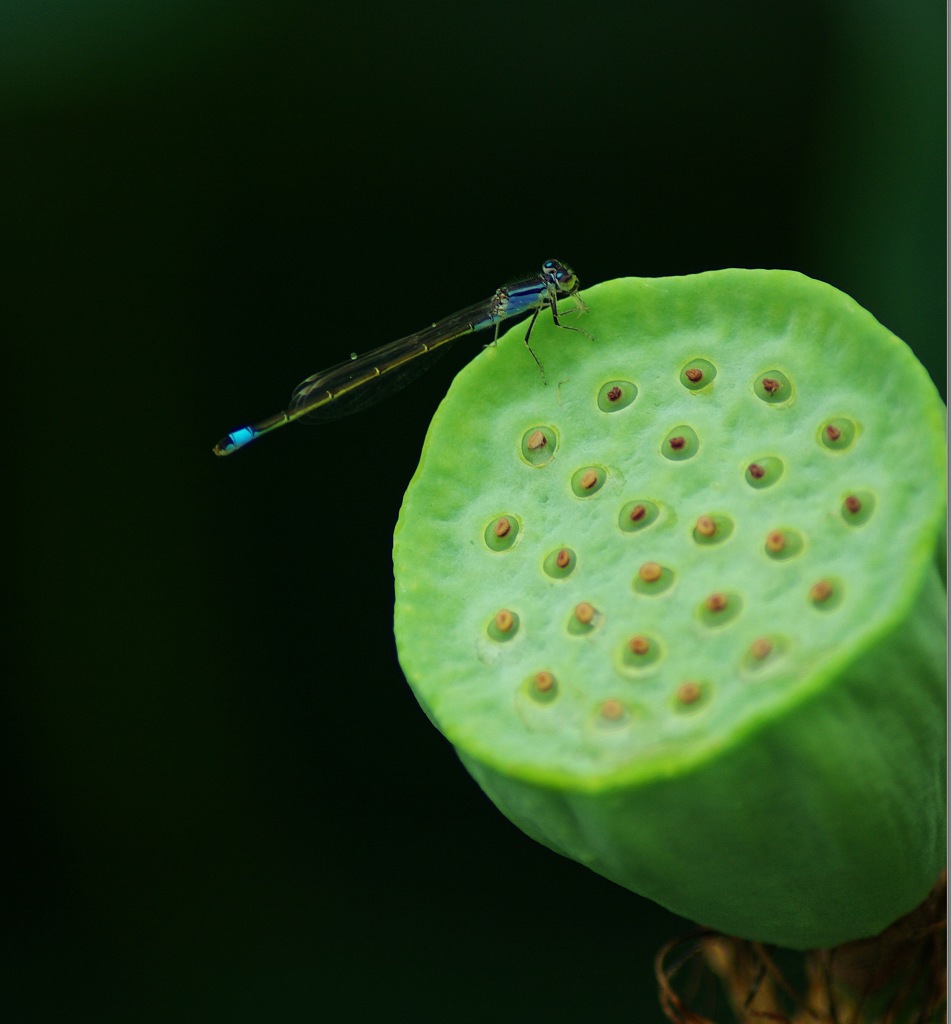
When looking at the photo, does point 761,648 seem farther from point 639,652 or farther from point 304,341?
point 304,341

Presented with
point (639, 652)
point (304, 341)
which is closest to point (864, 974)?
point (639, 652)

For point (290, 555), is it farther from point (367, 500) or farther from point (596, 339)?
point (596, 339)

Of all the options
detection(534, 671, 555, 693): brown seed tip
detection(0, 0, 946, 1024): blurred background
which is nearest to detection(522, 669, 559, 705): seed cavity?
detection(534, 671, 555, 693): brown seed tip

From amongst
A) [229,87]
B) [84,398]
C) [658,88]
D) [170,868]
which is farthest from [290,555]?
[658,88]

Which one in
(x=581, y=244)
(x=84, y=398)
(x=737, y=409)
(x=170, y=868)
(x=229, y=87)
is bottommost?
(x=170, y=868)

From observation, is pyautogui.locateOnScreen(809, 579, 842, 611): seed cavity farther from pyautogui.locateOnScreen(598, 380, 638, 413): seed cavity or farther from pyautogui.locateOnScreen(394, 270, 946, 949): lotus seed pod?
pyautogui.locateOnScreen(598, 380, 638, 413): seed cavity
